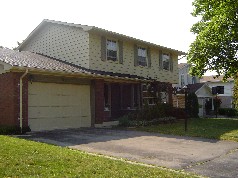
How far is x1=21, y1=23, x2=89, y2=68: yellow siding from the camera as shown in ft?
64.3

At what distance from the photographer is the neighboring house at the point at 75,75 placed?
14484mm

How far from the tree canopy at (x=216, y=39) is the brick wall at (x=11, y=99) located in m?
12.3

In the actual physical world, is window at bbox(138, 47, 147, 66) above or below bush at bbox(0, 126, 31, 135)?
above

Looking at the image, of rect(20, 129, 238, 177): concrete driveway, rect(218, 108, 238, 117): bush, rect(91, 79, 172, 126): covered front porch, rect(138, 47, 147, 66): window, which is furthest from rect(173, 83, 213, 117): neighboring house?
rect(20, 129, 238, 177): concrete driveway

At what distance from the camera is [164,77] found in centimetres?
2688

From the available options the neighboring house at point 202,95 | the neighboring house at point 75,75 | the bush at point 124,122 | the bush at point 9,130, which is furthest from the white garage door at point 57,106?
the neighboring house at point 202,95

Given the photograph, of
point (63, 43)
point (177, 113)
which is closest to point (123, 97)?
point (177, 113)

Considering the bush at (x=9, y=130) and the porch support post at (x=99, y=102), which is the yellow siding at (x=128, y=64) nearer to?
the porch support post at (x=99, y=102)

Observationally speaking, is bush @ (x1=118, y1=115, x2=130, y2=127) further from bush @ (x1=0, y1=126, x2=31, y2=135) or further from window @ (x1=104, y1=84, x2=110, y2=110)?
bush @ (x1=0, y1=126, x2=31, y2=135)

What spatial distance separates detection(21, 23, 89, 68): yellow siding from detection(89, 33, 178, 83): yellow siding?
52 cm

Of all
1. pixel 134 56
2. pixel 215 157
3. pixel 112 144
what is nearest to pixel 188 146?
pixel 215 157

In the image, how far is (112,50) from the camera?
69.4 feet

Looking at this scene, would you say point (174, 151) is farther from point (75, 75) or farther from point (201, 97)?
point (201, 97)

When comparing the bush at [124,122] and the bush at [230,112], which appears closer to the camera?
the bush at [124,122]
